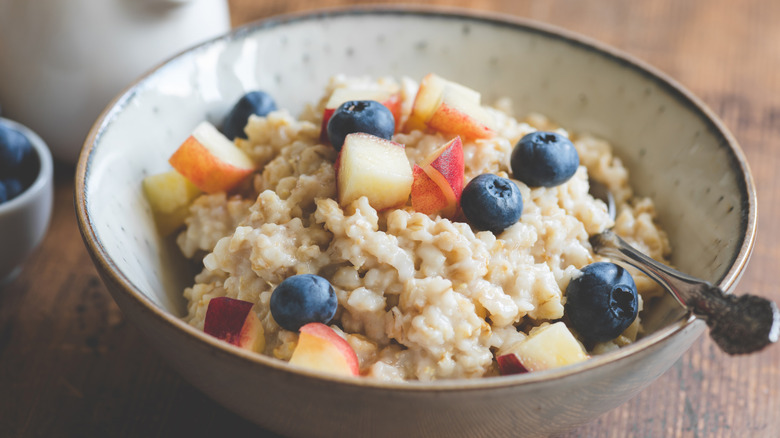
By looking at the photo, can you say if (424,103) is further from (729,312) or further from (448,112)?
(729,312)

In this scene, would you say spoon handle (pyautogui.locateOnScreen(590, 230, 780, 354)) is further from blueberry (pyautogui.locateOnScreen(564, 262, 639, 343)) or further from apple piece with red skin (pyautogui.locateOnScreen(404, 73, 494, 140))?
apple piece with red skin (pyautogui.locateOnScreen(404, 73, 494, 140))

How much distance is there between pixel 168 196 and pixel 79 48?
698 mm

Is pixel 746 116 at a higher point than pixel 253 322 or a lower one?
higher

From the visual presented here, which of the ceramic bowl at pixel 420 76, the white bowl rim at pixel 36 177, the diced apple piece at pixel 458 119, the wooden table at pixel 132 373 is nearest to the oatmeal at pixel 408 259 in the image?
the diced apple piece at pixel 458 119

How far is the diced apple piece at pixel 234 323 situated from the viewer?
1.27 m

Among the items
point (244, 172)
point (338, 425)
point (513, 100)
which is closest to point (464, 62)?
point (513, 100)

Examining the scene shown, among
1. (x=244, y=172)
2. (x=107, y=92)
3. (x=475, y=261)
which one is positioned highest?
(x=475, y=261)

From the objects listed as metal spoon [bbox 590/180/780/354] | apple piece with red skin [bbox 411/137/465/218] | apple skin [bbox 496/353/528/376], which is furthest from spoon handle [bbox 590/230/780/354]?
apple piece with red skin [bbox 411/137/465/218]

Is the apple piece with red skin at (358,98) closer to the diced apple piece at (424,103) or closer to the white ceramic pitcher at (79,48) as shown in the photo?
the diced apple piece at (424,103)

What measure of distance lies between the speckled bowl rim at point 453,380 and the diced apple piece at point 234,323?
0.17 m

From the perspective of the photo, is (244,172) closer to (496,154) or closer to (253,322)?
(253,322)

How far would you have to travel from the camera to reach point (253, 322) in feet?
4.21

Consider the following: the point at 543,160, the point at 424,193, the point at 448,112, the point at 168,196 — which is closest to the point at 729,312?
the point at 543,160

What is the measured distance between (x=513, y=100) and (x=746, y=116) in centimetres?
95
